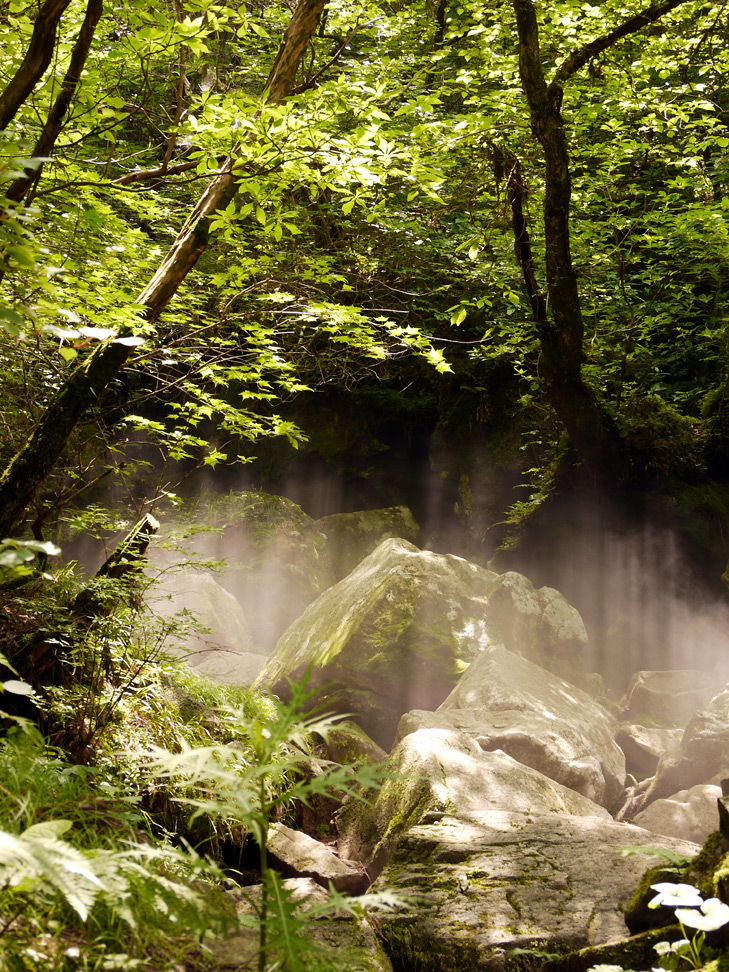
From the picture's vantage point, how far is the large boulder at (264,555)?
9.35 metres

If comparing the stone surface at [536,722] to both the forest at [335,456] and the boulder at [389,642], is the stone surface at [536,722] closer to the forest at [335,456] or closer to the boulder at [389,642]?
the forest at [335,456]

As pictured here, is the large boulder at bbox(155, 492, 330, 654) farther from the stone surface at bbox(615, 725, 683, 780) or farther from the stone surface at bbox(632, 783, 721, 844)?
the stone surface at bbox(632, 783, 721, 844)

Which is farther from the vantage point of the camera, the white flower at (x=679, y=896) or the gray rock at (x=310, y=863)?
the gray rock at (x=310, y=863)

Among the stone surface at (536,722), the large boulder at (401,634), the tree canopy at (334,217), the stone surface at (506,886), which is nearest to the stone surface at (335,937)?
the stone surface at (506,886)

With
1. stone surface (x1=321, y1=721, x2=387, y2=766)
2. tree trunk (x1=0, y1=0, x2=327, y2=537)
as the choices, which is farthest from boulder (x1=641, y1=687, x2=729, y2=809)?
tree trunk (x1=0, y1=0, x2=327, y2=537)

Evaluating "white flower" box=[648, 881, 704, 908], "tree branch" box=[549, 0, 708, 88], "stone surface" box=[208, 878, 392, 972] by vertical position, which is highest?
"tree branch" box=[549, 0, 708, 88]

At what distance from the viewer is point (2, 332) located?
420cm

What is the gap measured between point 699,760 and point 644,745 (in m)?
0.99

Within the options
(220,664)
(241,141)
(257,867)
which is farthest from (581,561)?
(241,141)

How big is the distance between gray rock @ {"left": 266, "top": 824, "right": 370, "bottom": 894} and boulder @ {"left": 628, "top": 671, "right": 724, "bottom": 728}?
438 centimetres

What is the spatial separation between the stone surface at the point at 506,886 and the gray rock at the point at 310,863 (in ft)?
1.86

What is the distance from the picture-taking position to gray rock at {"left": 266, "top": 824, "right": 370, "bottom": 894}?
11.2 feet

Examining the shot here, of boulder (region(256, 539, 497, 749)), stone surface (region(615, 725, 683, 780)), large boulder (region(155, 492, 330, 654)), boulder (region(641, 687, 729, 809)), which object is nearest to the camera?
boulder (region(641, 687, 729, 809))

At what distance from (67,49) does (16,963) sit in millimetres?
4301
